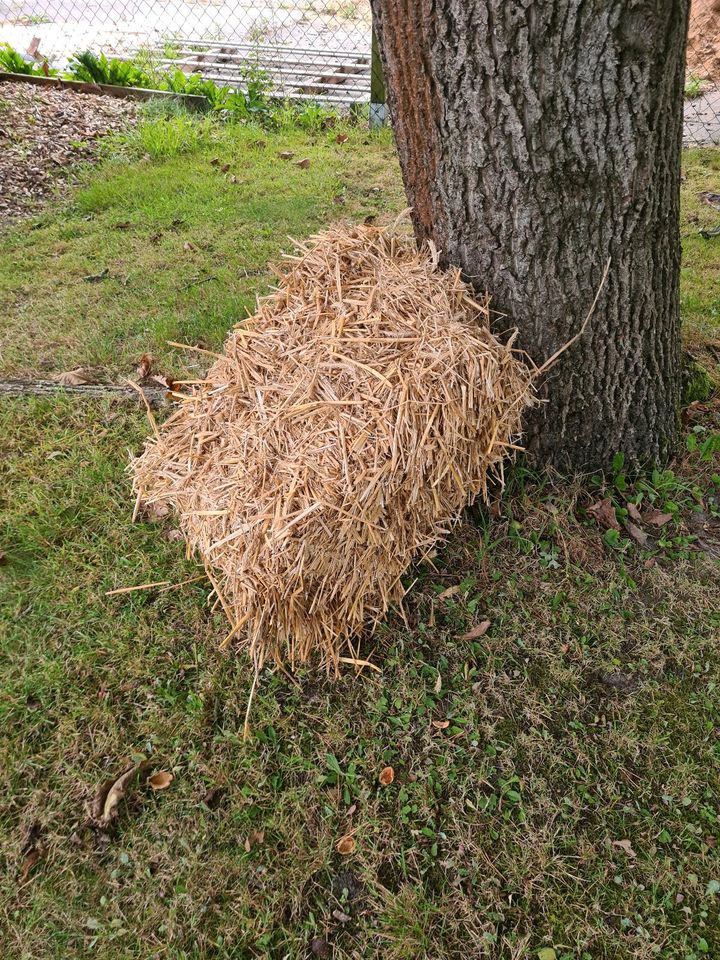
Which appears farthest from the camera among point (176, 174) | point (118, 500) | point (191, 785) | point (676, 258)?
point (176, 174)

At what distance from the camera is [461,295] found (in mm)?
2170

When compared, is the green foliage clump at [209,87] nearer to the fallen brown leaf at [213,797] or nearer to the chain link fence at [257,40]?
the chain link fence at [257,40]

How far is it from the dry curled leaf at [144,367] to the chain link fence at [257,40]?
3513 mm

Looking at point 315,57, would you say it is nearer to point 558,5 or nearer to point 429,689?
point 558,5

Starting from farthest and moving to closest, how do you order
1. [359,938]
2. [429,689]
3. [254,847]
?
[429,689] → [254,847] → [359,938]

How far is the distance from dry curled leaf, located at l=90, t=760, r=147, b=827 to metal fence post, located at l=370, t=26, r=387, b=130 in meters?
5.30

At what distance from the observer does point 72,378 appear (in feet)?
10.6

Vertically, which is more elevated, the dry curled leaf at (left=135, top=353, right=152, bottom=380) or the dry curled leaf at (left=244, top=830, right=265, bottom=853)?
the dry curled leaf at (left=135, top=353, right=152, bottom=380)

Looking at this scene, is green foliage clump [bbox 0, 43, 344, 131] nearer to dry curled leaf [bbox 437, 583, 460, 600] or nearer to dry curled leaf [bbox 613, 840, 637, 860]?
dry curled leaf [bbox 437, 583, 460, 600]

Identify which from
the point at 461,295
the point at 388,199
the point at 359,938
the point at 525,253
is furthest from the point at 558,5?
the point at 388,199

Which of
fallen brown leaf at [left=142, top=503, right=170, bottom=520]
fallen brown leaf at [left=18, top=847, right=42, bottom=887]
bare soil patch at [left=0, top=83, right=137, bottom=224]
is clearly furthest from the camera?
bare soil patch at [left=0, top=83, right=137, bottom=224]

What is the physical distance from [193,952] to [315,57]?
763 centimetres

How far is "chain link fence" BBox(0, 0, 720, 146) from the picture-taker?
20.2ft

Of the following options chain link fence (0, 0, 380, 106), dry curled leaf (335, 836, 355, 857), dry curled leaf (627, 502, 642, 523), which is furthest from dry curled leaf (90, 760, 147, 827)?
chain link fence (0, 0, 380, 106)
